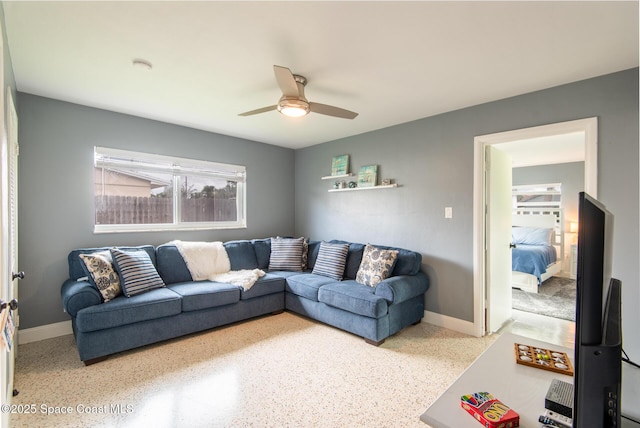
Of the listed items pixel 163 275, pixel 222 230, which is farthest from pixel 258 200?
pixel 163 275

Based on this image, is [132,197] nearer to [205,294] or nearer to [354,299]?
[205,294]

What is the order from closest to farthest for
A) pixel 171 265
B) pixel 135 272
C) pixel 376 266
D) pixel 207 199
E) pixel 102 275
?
pixel 102 275 → pixel 135 272 → pixel 376 266 → pixel 171 265 → pixel 207 199

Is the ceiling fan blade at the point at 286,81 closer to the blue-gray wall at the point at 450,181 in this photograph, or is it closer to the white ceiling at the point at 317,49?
the white ceiling at the point at 317,49

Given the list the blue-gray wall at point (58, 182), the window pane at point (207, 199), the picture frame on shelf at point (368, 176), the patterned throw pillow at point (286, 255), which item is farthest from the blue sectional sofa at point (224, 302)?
the picture frame on shelf at point (368, 176)

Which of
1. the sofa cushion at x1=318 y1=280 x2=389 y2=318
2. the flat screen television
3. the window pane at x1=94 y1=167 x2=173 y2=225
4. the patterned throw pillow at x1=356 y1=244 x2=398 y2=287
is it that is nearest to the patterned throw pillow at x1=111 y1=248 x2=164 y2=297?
the window pane at x1=94 y1=167 x2=173 y2=225

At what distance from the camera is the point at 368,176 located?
4125 millimetres

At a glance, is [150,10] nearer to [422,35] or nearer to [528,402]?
[422,35]

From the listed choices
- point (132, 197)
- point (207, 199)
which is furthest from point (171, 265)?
point (207, 199)

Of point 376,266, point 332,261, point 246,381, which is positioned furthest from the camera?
point 332,261

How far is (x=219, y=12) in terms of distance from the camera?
67.5 inches

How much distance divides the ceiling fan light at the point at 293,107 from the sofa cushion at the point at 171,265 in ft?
7.23

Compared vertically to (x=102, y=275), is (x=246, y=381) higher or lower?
lower

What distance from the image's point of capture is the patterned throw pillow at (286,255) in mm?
4145

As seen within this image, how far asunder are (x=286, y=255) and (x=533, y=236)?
198 inches
